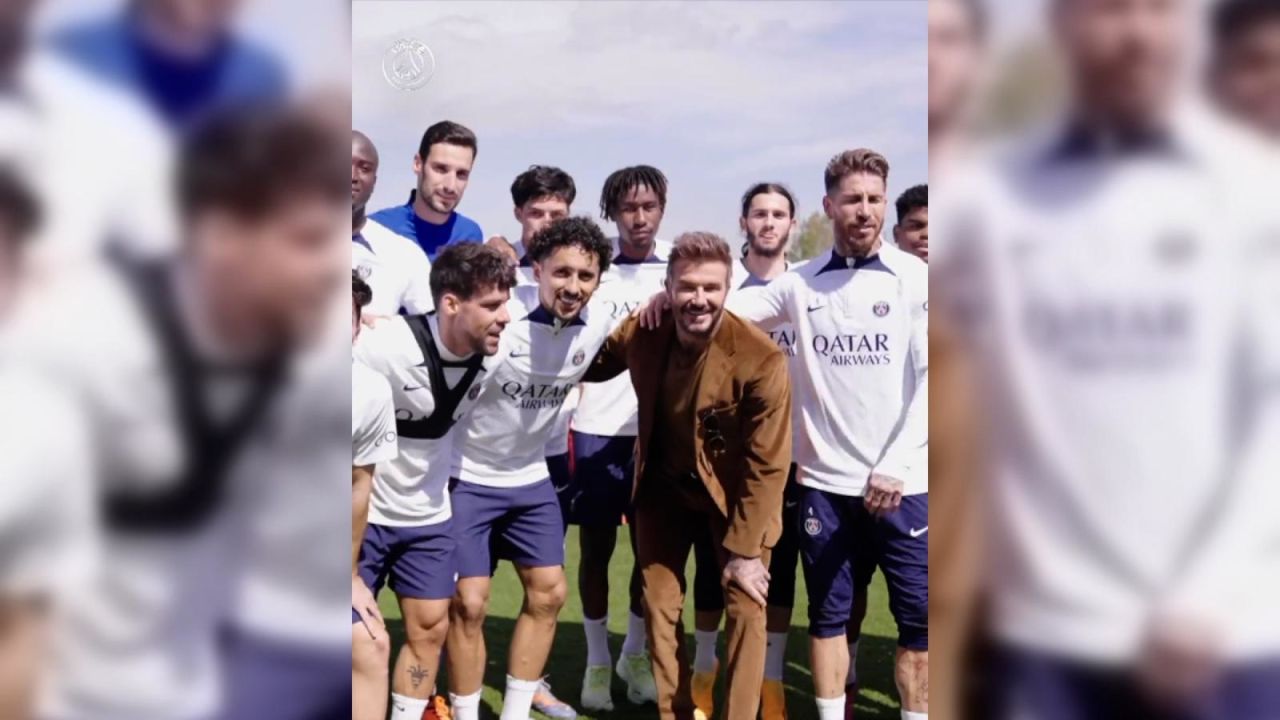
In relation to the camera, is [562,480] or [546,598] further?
[562,480]

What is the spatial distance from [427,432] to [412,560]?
33cm

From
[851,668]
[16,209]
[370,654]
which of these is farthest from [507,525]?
[16,209]

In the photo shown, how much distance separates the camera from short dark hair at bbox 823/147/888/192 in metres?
2.86

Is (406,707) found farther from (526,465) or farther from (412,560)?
(526,465)

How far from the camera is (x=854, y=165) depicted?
295cm

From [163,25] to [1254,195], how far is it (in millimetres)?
1546

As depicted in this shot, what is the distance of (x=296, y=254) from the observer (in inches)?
76.0

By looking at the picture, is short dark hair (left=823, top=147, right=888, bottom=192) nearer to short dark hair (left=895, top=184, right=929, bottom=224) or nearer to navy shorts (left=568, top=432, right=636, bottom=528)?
short dark hair (left=895, top=184, right=929, bottom=224)

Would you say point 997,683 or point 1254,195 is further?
point 997,683

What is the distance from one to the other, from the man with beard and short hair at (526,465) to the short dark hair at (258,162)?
1329mm

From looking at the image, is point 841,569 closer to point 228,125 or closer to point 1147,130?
point 1147,130

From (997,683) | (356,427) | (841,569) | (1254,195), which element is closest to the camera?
(1254,195)

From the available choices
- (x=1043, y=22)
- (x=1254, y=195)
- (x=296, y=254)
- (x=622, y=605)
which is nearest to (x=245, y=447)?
(x=296, y=254)

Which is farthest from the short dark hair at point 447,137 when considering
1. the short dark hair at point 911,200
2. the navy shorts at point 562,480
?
the navy shorts at point 562,480
